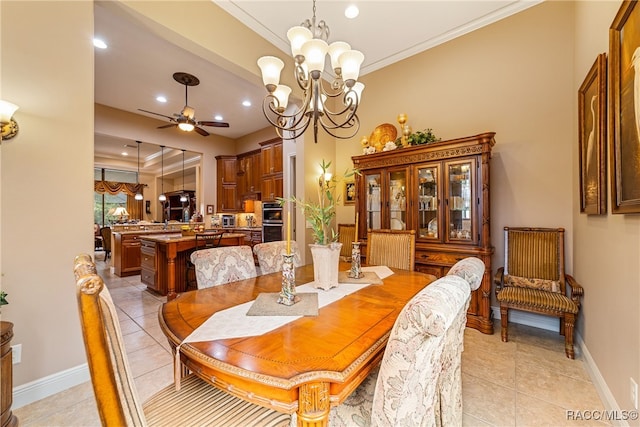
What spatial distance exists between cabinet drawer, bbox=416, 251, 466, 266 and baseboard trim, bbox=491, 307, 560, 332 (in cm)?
78

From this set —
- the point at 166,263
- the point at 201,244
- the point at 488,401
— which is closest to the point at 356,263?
the point at 488,401

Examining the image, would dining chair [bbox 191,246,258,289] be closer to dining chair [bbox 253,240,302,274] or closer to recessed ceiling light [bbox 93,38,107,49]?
dining chair [bbox 253,240,302,274]

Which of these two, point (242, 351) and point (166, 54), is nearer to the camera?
point (242, 351)

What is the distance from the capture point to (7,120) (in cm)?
159

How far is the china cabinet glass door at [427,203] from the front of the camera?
311cm

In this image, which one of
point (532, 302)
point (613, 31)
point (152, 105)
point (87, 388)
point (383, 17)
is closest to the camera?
point (613, 31)

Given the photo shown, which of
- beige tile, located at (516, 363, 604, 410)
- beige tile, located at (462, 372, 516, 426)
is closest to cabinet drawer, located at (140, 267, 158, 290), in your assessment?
beige tile, located at (462, 372, 516, 426)

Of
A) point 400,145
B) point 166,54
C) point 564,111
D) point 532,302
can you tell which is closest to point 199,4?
point 166,54

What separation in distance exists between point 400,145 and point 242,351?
314 centimetres

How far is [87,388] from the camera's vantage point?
1865 mm

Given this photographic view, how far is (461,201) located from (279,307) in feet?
8.21

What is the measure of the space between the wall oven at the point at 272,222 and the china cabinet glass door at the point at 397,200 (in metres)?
2.76

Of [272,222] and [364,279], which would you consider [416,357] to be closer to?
[364,279]

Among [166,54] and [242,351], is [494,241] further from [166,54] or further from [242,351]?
[166,54]
